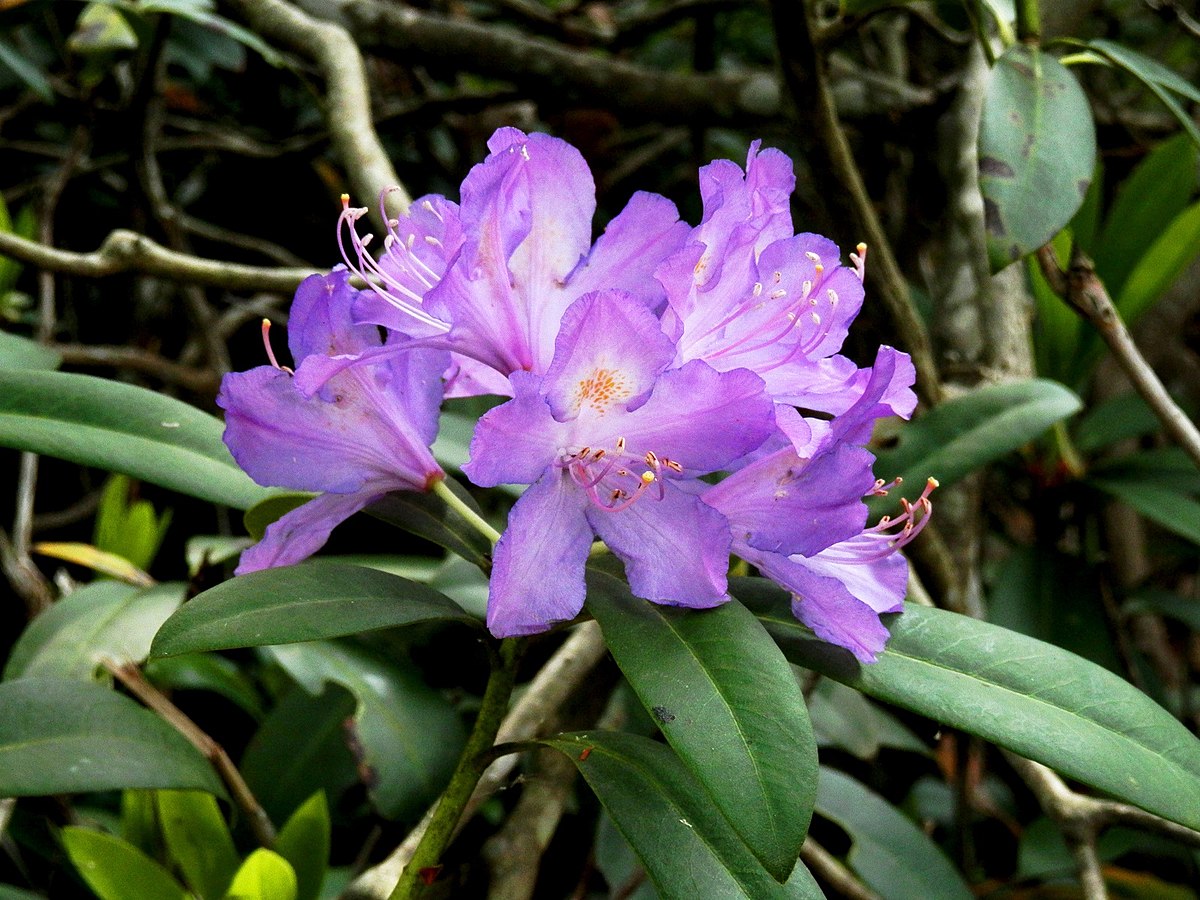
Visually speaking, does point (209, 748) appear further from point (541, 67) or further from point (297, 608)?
point (541, 67)

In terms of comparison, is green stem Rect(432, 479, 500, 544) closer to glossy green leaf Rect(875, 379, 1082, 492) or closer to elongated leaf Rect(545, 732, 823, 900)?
elongated leaf Rect(545, 732, 823, 900)

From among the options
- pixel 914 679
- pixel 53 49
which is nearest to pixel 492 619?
pixel 914 679

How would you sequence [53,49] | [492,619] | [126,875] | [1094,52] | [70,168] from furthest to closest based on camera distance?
1. [53,49]
2. [70,168]
3. [1094,52]
4. [126,875]
5. [492,619]

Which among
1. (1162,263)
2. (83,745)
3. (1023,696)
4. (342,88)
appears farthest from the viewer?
(1162,263)

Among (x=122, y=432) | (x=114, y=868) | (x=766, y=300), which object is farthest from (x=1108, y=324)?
(x=114, y=868)

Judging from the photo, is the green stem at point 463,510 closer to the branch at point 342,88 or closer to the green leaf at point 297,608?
the green leaf at point 297,608

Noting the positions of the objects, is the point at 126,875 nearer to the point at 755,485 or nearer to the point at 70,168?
the point at 755,485
